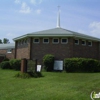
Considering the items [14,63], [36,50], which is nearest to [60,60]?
[36,50]

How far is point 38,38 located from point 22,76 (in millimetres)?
12588

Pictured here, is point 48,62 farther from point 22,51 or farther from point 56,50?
point 22,51

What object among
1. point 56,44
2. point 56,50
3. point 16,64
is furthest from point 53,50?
point 16,64

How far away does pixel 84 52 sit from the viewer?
29281 millimetres

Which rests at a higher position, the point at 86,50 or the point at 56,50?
the point at 86,50

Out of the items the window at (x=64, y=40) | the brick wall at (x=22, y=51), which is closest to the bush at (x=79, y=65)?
the window at (x=64, y=40)

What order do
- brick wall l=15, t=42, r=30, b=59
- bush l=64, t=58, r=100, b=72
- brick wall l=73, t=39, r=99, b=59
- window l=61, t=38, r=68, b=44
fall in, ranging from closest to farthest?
bush l=64, t=58, r=100, b=72 → window l=61, t=38, r=68, b=44 → brick wall l=73, t=39, r=99, b=59 → brick wall l=15, t=42, r=30, b=59

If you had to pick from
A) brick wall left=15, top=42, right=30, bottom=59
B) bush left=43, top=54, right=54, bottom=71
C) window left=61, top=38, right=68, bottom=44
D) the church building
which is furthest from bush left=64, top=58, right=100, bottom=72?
brick wall left=15, top=42, right=30, bottom=59

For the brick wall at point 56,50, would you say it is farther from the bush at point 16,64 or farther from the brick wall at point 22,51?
the bush at point 16,64

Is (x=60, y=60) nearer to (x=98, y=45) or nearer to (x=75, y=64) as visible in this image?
(x=75, y=64)

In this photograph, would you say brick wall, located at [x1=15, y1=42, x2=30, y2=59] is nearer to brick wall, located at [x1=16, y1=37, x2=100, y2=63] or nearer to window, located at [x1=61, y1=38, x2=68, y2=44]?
brick wall, located at [x1=16, y1=37, x2=100, y2=63]

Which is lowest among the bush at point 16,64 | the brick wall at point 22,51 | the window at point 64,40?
the bush at point 16,64

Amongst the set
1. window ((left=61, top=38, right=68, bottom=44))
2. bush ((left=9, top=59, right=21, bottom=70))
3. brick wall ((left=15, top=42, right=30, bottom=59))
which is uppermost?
window ((left=61, top=38, right=68, bottom=44))

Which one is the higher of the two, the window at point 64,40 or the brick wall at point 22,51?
the window at point 64,40
